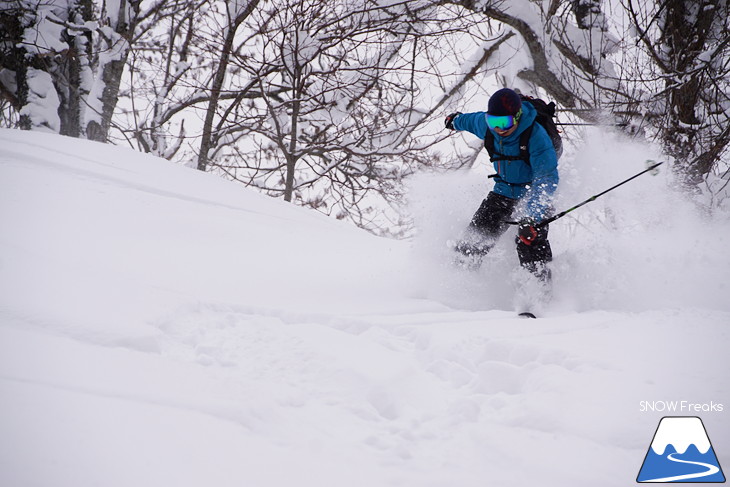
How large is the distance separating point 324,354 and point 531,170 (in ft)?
7.88

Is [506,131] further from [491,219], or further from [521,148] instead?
[491,219]

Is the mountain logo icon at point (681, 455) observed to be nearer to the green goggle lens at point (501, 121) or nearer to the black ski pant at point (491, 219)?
the black ski pant at point (491, 219)

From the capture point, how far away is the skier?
348cm

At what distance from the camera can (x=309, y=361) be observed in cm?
216

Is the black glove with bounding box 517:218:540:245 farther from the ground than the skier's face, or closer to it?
closer to it

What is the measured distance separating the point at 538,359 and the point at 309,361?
3.53ft

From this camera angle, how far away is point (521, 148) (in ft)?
11.8

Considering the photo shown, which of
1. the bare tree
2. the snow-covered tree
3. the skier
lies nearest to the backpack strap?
the skier

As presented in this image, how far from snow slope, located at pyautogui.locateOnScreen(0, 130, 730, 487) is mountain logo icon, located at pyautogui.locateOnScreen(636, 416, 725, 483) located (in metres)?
0.04

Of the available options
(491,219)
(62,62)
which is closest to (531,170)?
(491,219)

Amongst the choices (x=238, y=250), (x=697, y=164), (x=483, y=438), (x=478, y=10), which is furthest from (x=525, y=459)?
(x=478, y=10)

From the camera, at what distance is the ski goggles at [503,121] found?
11.3 ft

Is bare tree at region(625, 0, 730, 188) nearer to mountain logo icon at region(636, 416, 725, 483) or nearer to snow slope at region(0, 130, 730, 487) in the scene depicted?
snow slope at region(0, 130, 730, 487)

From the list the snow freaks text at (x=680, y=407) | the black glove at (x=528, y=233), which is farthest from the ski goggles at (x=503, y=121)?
the snow freaks text at (x=680, y=407)
